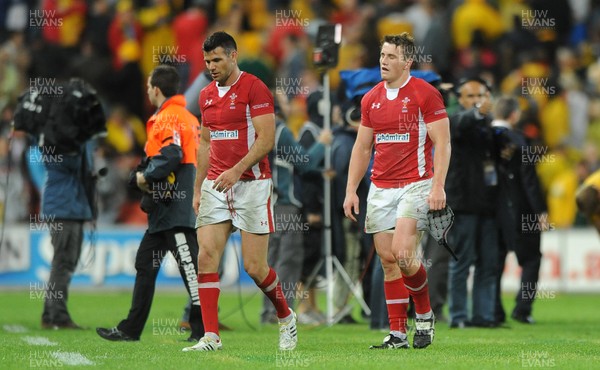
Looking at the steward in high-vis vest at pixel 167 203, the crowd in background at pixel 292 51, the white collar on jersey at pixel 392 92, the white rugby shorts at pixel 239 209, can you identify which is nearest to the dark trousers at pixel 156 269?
the steward in high-vis vest at pixel 167 203

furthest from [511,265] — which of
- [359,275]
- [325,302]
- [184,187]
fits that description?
[184,187]

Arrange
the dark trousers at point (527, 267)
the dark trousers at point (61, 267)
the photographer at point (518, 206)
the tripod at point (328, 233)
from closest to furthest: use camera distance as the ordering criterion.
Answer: the dark trousers at point (61, 267) < the photographer at point (518, 206) < the tripod at point (328, 233) < the dark trousers at point (527, 267)

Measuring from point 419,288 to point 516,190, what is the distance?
15.8 feet

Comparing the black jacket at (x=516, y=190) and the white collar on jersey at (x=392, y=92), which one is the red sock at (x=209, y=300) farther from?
the black jacket at (x=516, y=190)

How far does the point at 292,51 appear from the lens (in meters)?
25.0

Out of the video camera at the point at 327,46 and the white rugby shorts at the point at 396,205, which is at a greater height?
the video camera at the point at 327,46

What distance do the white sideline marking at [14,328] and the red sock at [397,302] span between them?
4.63 metres

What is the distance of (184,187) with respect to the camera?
12.5m

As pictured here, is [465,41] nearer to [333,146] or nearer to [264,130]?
[333,146]

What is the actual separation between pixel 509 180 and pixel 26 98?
553 cm

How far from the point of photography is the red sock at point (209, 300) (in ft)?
35.9

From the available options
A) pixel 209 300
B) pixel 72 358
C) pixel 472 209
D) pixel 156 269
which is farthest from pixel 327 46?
pixel 72 358

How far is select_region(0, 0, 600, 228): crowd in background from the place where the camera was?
23312mm

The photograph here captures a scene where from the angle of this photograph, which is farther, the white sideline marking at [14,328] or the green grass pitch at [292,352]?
the white sideline marking at [14,328]
